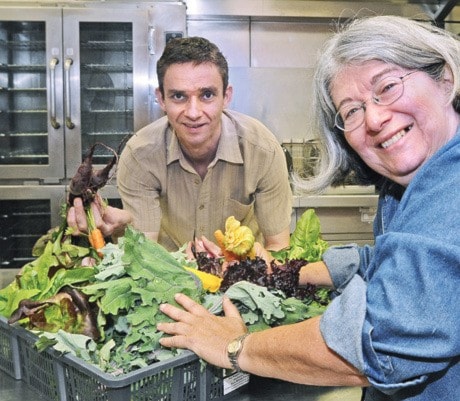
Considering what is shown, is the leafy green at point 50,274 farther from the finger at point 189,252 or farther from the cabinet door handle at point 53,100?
the cabinet door handle at point 53,100

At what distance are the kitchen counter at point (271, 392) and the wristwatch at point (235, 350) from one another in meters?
0.12

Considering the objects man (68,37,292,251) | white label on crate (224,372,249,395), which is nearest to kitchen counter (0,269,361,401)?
white label on crate (224,372,249,395)

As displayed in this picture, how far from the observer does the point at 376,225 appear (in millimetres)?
1444

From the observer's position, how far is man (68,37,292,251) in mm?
2383

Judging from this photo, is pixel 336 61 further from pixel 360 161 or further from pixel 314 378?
pixel 314 378

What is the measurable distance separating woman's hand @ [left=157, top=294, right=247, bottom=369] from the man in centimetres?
120

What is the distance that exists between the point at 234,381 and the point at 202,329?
0.45 ft

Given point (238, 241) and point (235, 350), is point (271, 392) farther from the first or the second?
point (238, 241)

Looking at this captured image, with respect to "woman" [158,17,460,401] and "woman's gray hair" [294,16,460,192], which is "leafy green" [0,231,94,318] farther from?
"woman's gray hair" [294,16,460,192]

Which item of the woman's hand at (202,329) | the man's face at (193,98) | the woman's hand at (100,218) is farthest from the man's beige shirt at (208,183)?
the woman's hand at (202,329)

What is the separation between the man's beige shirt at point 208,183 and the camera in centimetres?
247

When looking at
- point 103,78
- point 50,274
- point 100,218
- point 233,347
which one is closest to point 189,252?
point 100,218

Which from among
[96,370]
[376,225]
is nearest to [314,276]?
[376,225]

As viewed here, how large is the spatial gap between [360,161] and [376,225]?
0.53ft
